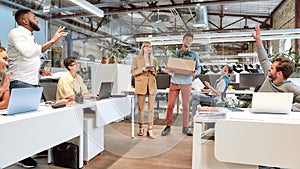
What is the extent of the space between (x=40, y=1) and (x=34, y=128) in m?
5.46

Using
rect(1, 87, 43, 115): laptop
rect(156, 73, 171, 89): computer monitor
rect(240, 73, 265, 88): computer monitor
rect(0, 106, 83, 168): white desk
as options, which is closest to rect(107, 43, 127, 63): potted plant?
rect(156, 73, 171, 89): computer monitor

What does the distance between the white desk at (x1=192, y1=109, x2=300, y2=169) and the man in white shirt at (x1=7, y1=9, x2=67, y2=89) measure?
1.31m

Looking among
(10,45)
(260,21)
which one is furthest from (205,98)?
(260,21)

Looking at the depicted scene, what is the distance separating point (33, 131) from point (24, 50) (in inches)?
24.2

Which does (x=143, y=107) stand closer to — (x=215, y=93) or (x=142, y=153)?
(x=142, y=153)

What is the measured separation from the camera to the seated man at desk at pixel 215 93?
2.54 meters

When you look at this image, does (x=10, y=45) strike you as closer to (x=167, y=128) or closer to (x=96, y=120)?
(x=96, y=120)

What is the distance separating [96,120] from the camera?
2094 mm

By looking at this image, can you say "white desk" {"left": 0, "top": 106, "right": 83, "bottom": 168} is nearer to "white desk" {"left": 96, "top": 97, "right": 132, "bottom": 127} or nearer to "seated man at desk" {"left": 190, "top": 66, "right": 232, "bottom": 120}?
"white desk" {"left": 96, "top": 97, "right": 132, "bottom": 127}

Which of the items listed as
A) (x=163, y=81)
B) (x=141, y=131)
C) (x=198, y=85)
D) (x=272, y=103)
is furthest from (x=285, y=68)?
(x=163, y=81)

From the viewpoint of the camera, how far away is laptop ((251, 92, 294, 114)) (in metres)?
1.30

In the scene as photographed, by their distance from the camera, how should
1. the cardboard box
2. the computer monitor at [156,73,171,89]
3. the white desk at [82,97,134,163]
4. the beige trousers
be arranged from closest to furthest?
the white desk at [82,97,134,163] → the cardboard box → the beige trousers → the computer monitor at [156,73,171,89]

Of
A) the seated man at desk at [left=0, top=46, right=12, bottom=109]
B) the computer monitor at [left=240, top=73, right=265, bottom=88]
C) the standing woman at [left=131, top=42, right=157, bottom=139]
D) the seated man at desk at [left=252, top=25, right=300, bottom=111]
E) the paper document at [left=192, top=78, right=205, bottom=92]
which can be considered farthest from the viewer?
the computer monitor at [left=240, top=73, right=265, bottom=88]

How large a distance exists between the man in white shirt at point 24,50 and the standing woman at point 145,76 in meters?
1.13
